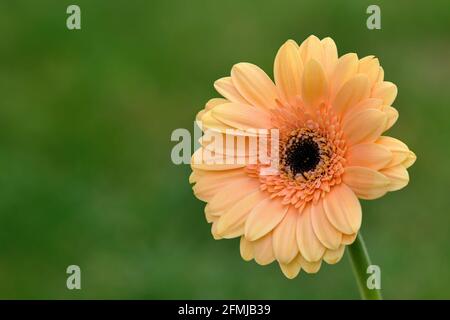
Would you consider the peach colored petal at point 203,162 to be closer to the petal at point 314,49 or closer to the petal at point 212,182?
the petal at point 212,182

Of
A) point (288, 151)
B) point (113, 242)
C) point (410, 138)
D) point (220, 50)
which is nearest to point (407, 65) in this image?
point (410, 138)

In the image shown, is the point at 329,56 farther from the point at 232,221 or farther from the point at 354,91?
the point at 232,221

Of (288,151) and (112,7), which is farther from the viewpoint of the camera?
(112,7)

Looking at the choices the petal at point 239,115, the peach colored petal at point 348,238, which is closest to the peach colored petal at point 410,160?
the peach colored petal at point 348,238

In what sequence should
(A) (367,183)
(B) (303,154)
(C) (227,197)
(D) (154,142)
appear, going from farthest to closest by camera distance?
1. (D) (154,142)
2. (B) (303,154)
3. (C) (227,197)
4. (A) (367,183)

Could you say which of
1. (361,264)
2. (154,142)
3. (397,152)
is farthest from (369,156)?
(154,142)

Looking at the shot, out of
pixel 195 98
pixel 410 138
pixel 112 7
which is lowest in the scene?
pixel 410 138

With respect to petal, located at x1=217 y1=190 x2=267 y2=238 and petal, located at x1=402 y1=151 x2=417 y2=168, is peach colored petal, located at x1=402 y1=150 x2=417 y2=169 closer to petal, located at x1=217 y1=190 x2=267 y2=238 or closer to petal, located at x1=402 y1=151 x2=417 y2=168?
petal, located at x1=402 y1=151 x2=417 y2=168
